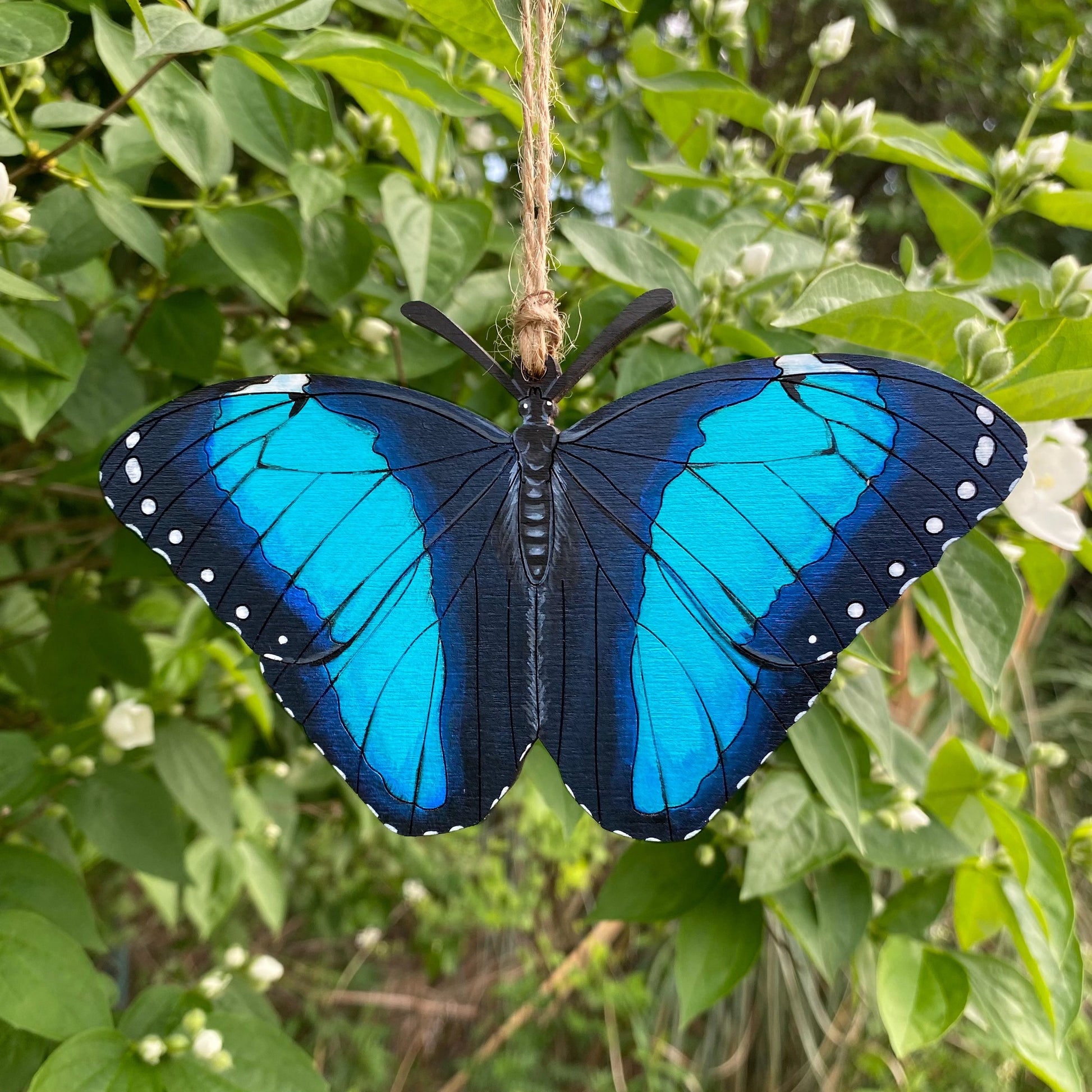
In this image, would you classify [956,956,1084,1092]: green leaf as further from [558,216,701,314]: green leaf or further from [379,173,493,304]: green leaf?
[379,173,493,304]: green leaf

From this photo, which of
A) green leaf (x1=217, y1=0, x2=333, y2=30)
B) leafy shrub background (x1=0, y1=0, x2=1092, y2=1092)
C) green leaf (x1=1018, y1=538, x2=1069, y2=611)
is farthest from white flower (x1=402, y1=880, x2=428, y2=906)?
green leaf (x1=217, y1=0, x2=333, y2=30)

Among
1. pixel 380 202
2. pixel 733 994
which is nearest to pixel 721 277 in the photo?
pixel 380 202

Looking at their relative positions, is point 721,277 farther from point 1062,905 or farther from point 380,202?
point 1062,905

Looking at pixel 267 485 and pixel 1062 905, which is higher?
pixel 267 485

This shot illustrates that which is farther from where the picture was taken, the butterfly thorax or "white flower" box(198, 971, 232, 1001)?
"white flower" box(198, 971, 232, 1001)

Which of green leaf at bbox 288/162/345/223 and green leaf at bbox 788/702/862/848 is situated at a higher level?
green leaf at bbox 288/162/345/223

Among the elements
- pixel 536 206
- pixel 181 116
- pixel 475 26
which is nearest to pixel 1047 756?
pixel 536 206

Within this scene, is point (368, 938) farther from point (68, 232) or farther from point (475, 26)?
point (475, 26)
